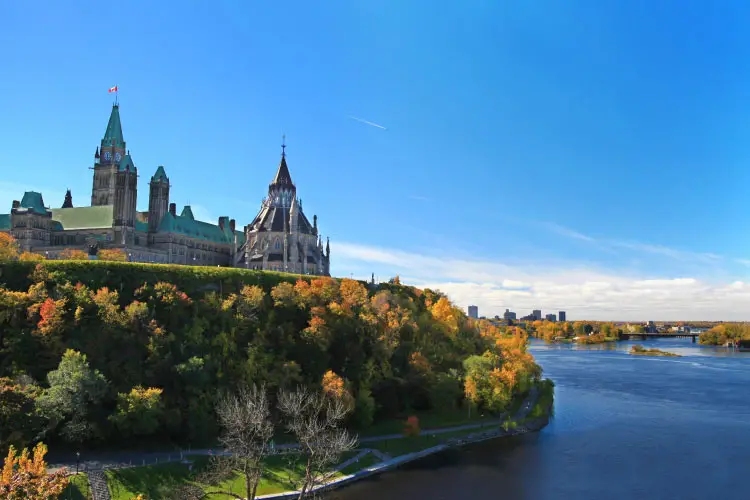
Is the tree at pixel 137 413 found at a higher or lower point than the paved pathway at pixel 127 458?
higher

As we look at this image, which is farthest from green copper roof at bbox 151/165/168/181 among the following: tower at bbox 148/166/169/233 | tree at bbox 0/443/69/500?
tree at bbox 0/443/69/500

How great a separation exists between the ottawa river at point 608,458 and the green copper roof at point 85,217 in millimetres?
82735

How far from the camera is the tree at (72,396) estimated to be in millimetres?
49250

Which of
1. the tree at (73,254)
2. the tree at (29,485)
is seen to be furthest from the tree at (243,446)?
the tree at (73,254)

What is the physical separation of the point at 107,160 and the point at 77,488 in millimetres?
105425

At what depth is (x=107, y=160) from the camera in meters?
134

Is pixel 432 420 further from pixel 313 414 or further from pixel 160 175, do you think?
pixel 160 175

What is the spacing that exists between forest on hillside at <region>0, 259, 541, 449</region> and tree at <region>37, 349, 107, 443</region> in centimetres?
10

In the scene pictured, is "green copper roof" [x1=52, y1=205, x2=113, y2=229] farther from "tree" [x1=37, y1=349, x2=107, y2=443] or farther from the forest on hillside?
"tree" [x1=37, y1=349, x2=107, y2=443]

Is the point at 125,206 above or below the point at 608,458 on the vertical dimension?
above

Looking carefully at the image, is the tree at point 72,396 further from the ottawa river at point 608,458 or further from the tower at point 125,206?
the tower at point 125,206

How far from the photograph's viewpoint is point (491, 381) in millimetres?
71562

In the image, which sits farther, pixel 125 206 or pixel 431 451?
pixel 125 206

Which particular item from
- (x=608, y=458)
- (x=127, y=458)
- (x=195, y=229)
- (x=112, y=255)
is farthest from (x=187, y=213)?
(x=608, y=458)
